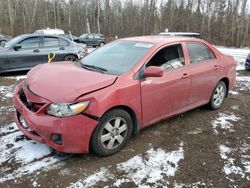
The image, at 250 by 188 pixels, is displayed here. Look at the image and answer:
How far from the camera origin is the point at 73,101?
10.7 feet

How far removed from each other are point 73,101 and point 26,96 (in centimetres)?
77

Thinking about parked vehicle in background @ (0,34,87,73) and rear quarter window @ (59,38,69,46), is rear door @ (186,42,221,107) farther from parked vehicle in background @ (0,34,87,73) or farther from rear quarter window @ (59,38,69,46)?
rear quarter window @ (59,38,69,46)

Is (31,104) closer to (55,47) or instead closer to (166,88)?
(166,88)

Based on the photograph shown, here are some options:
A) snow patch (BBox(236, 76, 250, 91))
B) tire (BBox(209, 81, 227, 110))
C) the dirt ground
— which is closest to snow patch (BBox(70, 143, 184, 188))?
the dirt ground

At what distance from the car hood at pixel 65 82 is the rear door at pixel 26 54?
5243mm

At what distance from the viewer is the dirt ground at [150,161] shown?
3.28 m

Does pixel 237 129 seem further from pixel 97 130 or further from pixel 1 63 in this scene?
pixel 1 63

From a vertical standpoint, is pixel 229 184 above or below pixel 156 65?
below

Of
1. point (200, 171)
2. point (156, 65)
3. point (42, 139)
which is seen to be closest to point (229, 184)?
point (200, 171)

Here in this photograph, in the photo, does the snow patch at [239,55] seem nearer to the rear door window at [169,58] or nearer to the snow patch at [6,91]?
the rear door window at [169,58]

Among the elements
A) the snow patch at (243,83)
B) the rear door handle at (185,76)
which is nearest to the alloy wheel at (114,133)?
the rear door handle at (185,76)

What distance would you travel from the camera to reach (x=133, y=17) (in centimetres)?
4238

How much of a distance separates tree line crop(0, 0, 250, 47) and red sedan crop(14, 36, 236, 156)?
936 inches

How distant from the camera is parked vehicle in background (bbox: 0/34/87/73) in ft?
29.1
